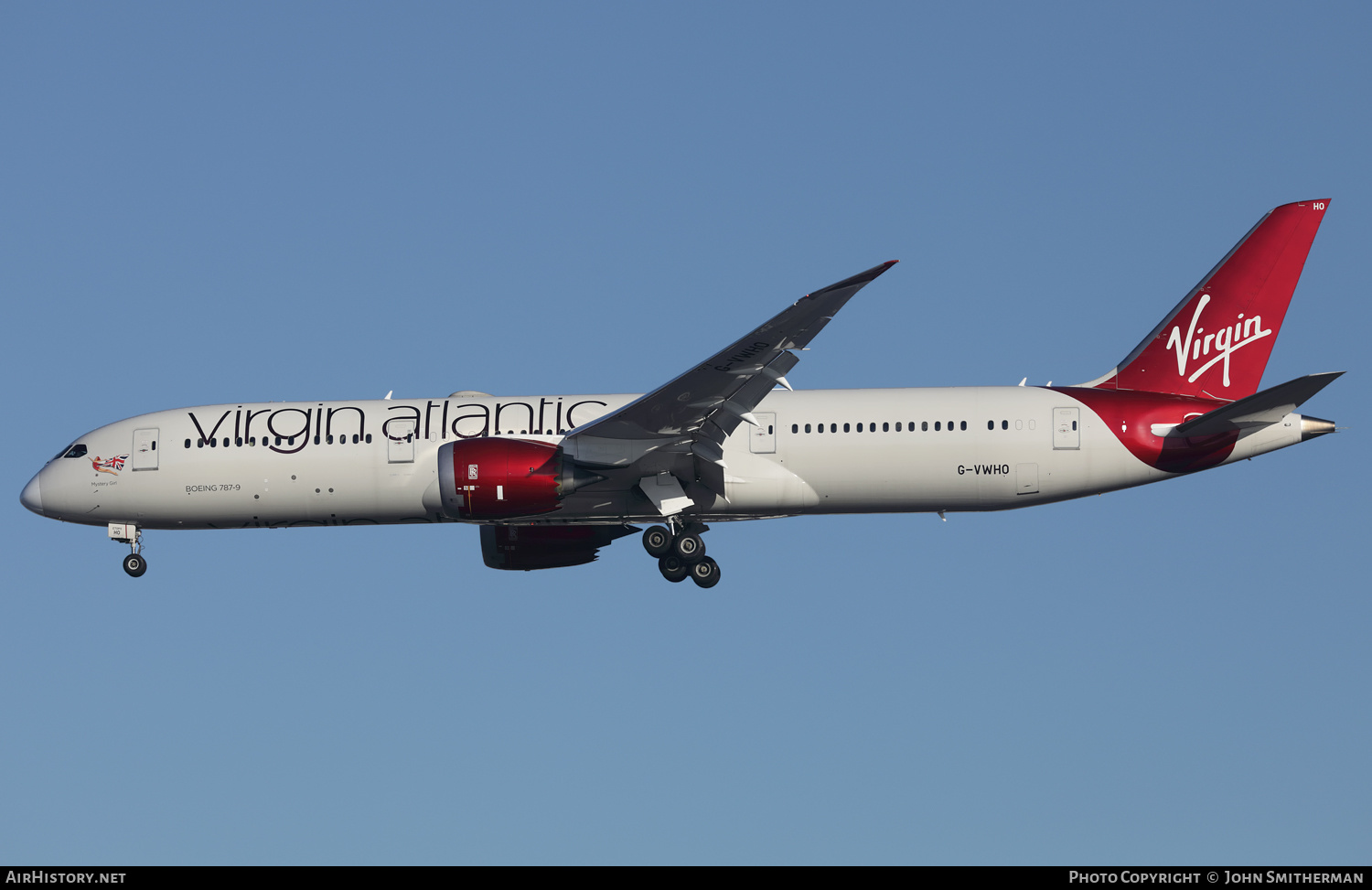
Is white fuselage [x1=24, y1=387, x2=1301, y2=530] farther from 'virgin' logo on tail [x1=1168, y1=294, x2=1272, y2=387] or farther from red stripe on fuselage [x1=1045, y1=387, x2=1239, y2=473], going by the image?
'virgin' logo on tail [x1=1168, y1=294, x2=1272, y2=387]

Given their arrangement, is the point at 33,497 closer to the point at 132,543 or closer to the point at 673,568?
the point at 132,543

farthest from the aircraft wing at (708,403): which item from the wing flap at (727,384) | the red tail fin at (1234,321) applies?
the red tail fin at (1234,321)

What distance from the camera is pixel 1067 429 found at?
102ft

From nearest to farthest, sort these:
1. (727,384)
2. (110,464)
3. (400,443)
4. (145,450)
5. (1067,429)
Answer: (727,384), (1067,429), (400,443), (145,450), (110,464)

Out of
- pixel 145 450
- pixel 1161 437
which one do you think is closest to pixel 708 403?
pixel 1161 437

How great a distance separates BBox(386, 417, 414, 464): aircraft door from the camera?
3219 cm

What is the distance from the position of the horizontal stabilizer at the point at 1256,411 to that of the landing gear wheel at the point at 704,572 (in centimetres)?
938

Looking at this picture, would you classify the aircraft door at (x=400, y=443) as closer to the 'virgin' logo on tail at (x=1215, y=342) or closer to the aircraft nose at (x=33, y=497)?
the aircraft nose at (x=33, y=497)

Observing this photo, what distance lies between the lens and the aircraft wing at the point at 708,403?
2766 centimetres

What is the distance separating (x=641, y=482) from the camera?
103ft

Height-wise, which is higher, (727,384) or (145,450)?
(145,450)

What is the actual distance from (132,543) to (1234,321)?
23.3 meters
